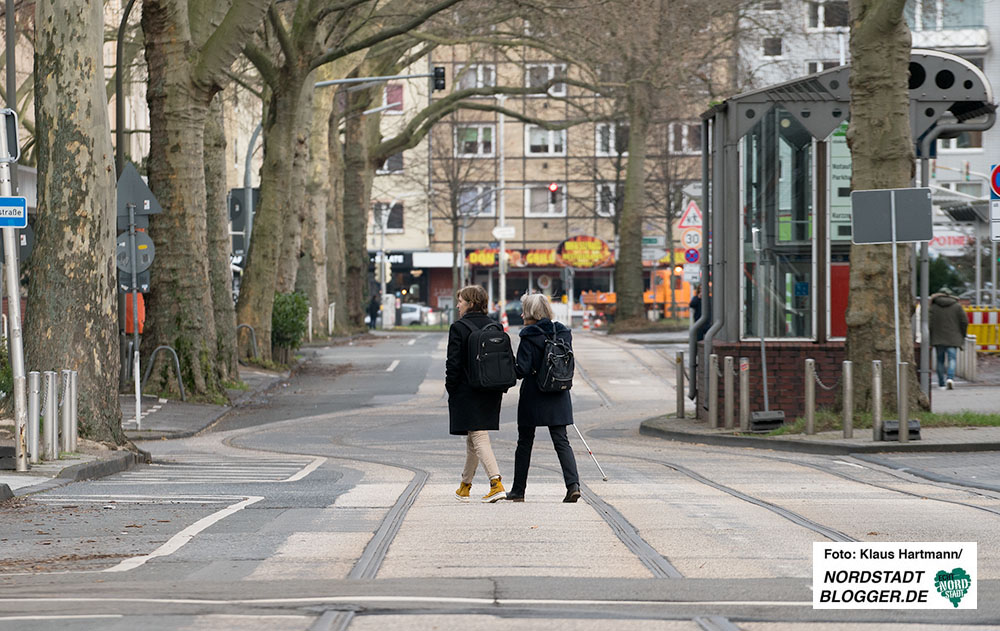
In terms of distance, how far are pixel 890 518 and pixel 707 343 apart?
1043cm

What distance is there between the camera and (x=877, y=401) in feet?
56.7

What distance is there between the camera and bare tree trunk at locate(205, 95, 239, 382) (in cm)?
2753

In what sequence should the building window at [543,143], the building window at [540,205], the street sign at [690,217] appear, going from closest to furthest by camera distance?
the street sign at [690,217] → the building window at [543,143] → the building window at [540,205]

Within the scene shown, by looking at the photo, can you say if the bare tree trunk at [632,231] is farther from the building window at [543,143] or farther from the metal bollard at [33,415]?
the metal bollard at [33,415]

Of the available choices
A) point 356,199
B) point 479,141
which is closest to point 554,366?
point 356,199

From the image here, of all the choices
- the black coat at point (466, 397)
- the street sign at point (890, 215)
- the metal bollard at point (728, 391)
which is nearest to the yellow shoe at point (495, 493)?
the black coat at point (466, 397)

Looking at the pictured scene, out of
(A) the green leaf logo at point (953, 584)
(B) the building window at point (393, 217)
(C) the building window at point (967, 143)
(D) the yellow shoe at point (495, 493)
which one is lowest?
(D) the yellow shoe at point (495, 493)

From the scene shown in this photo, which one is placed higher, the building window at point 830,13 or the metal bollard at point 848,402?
the building window at point 830,13

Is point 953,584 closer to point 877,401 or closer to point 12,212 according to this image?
point 12,212

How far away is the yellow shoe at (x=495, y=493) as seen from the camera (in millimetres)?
11719

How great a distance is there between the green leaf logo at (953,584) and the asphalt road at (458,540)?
11cm

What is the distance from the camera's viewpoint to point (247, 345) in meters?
32.9

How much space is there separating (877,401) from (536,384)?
6728 millimetres

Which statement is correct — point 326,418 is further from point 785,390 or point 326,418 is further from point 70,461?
point 70,461
